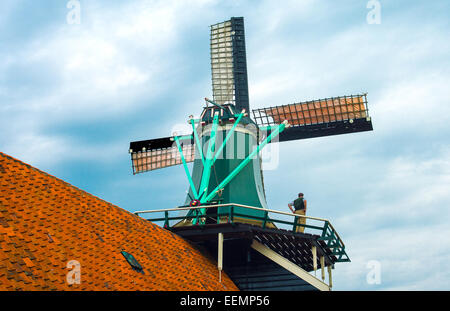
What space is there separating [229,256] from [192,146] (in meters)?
8.24

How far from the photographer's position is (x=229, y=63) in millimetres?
28594

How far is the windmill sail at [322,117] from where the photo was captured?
24.7 meters

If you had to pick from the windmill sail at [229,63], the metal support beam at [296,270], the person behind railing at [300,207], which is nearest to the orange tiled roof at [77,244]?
the metal support beam at [296,270]

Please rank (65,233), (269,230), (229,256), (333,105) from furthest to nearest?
(333,105), (229,256), (269,230), (65,233)

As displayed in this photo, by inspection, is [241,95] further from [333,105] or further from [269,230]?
[269,230]

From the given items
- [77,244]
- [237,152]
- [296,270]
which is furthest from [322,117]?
[77,244]

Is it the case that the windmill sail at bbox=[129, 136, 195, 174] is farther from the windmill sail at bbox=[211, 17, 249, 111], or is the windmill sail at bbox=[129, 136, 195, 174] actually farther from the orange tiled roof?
the orange tiled roof

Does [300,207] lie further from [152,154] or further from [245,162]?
[152,154]

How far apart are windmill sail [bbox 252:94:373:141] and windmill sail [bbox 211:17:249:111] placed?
1.84 metres

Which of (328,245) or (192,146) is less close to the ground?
(192,146)

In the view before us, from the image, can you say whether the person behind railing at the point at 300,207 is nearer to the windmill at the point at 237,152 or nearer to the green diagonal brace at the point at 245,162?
the windmill at the point at 237,152
